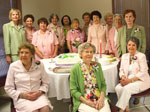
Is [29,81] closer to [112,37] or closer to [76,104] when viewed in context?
[76,104]

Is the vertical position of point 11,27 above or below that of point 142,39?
above

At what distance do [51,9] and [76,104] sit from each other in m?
4.61

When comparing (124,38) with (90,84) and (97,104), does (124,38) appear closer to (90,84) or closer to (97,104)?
(90,84)

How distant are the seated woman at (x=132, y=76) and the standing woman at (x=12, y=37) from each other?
73.2 inches

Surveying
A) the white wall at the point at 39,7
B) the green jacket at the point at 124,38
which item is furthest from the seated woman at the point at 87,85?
the white wall at the point at 39,7

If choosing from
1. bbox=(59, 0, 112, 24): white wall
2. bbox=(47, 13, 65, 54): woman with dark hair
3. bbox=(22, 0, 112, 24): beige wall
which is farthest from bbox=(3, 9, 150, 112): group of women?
bbox=(59, 0, 112, 24): white wall

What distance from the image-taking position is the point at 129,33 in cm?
339

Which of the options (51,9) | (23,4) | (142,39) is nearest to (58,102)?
(142,39)

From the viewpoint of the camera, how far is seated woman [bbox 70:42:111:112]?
220 cm

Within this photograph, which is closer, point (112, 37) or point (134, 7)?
point (112, 37)

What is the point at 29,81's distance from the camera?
7.71ft

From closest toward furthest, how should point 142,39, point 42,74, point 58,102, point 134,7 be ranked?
point 42,74
point 142,39
point 58,102
point 134,7

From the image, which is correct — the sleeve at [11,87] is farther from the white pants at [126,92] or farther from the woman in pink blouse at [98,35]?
the woman in pink blouse at [98,35]

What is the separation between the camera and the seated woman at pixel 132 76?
8.64 ft
